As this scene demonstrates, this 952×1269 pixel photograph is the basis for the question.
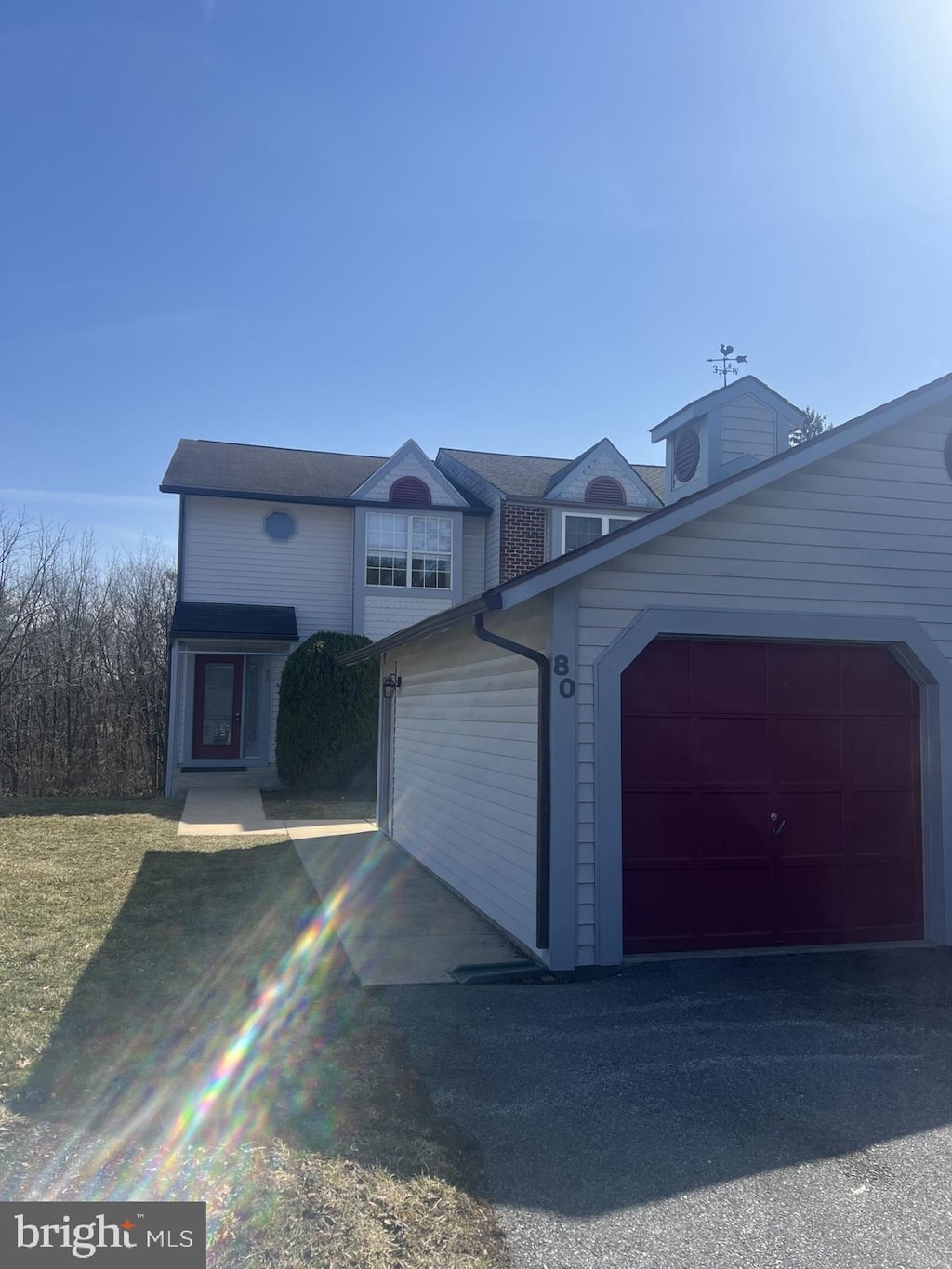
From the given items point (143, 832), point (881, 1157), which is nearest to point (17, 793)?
point (143, 832)

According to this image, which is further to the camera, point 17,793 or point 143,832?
point 17,793

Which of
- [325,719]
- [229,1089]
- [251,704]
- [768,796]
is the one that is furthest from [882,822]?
[251,704]

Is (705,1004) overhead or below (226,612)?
below

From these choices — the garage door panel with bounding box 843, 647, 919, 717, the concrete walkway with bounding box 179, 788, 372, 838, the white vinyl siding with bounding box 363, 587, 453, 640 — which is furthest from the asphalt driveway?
the white vinyl siding with bounding box 363, 587, 453, 640

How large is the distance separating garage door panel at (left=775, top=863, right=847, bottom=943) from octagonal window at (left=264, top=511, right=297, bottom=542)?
1447 cm

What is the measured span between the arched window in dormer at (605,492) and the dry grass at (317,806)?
27.0 feet

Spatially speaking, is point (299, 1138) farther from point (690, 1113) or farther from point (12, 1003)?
point (12, 1003)

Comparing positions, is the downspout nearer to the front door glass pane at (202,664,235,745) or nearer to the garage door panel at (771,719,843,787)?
the garage door panel at (771,719,843,787)

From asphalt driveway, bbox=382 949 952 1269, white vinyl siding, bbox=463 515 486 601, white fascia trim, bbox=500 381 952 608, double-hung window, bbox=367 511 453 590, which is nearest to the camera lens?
asphalt driveway, bbox=382 949 952 1269

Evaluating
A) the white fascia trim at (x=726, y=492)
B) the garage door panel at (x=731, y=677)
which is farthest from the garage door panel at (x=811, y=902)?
the white fascia trim at (x=726, y=492)

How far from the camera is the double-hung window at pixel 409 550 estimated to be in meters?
20.0

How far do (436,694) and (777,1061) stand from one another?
250 inches

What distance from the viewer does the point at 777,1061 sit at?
5145mm

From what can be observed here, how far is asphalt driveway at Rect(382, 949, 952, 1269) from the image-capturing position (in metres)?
3.46
